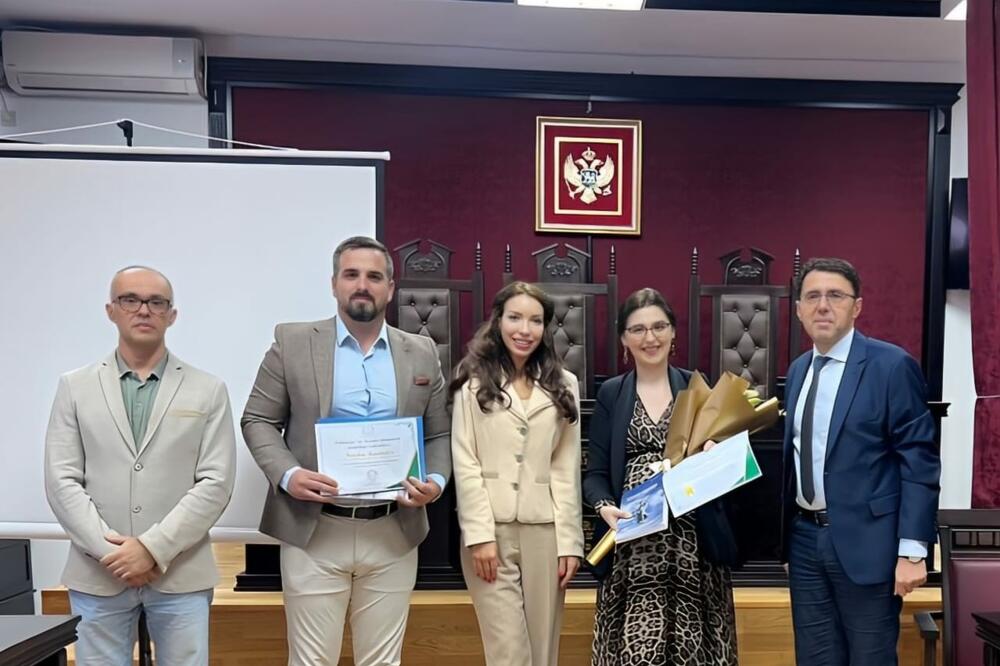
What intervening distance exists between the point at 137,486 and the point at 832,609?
184 centimetres

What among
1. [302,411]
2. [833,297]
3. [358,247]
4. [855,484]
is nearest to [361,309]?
[358,247]

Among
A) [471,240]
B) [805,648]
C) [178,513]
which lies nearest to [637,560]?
[805,648]

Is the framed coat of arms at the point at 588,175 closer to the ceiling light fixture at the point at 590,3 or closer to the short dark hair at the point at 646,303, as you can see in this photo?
the ceiling light fixture at the point at 590,3

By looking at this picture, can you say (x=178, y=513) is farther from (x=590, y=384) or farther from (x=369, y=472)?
(x=590, y=384)

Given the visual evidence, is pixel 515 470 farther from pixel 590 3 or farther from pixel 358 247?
pixel 590 3

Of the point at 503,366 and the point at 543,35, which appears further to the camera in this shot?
the point at 543,35

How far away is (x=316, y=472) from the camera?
1893 millimetres

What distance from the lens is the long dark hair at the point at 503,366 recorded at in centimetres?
195

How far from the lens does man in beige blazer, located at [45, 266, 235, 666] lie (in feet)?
5.96

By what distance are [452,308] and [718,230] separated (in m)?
1.77

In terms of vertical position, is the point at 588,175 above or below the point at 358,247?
above

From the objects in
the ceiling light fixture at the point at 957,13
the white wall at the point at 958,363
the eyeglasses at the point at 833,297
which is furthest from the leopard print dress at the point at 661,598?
the white wall at the point at 958,363

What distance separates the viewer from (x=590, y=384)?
3.93 meters

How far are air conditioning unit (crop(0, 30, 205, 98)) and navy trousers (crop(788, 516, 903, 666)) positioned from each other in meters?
3.67
